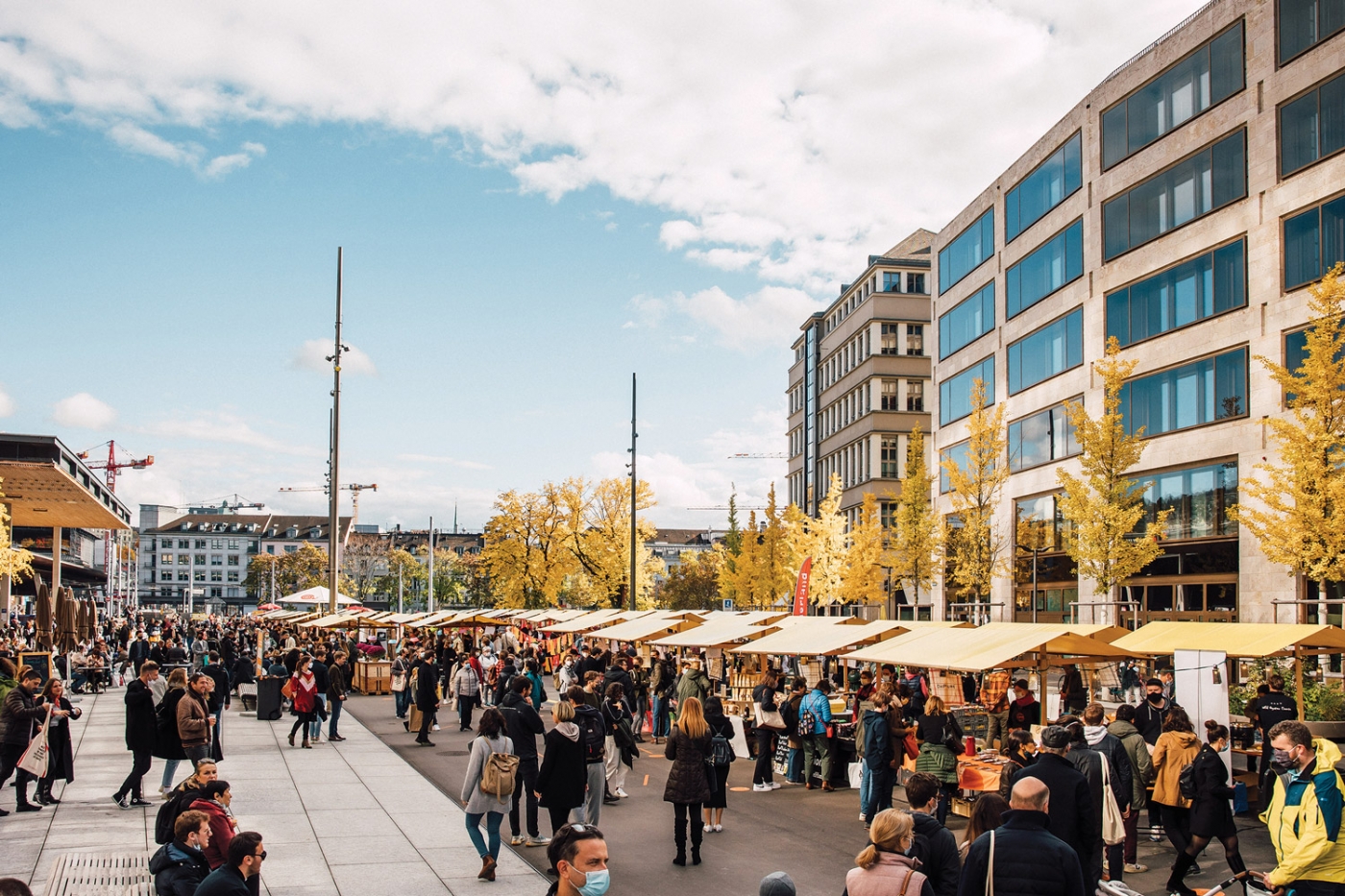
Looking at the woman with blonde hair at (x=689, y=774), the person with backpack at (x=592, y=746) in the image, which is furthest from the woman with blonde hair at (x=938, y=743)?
the person with backpack at (x=592, y=746)

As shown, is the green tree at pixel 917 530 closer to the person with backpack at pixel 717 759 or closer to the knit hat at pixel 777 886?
the person with backpack at pixel 717 759

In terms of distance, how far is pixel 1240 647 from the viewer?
15.8 meters

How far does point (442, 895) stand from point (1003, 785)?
17.0 ft

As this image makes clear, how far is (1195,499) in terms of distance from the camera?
3509 centimetres

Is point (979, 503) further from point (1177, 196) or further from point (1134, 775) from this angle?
point (1134, 775)

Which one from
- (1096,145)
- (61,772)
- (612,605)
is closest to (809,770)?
(61,772)

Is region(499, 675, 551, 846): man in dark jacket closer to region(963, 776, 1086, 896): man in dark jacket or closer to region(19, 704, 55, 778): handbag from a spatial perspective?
region(19, 704, 55, 778): handbag

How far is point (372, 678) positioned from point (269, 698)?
888 cm

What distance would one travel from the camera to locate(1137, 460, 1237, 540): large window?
33531 mm

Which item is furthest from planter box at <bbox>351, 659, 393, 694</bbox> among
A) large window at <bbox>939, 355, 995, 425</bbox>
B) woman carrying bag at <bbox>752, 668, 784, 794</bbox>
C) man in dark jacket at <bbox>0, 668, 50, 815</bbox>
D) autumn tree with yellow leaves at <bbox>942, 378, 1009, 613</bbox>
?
large window at <bbox>939, 355, 995, 425</bbox>

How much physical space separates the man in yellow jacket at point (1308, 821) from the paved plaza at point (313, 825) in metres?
6.40

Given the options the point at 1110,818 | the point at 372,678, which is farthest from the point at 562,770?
the point at 372,678

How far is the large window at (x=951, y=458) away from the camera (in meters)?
53.0

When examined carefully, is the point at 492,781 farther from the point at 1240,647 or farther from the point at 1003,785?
the point at 1240,647
